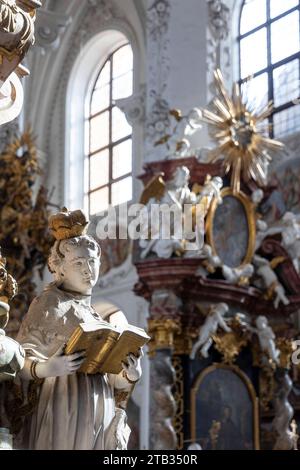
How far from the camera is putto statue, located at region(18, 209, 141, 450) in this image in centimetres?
380

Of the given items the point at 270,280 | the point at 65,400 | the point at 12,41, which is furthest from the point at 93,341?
the point at 270,280

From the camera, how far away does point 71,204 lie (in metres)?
18.1

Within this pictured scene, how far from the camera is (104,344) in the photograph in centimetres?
378

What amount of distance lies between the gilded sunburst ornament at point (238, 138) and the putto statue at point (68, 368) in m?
9.21

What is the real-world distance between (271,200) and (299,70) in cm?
218

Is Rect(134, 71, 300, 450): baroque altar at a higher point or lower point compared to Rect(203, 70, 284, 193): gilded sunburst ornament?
lower

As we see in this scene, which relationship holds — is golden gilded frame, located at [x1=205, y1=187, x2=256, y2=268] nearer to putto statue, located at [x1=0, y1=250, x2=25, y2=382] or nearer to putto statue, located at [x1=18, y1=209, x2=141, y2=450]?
putto statue, located at [x1=18, y1=209, x2=141, y2=450]

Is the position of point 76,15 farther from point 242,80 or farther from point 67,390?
point 67,390

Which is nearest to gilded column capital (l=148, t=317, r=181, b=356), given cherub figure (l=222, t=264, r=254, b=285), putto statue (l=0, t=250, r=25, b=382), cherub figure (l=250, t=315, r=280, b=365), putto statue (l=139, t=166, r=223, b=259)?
putto statue (l=139, t=166, r=223, b=259)

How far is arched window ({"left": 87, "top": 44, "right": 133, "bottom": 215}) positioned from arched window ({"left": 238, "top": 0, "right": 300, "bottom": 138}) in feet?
8.91

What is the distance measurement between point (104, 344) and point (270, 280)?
9.59 metres

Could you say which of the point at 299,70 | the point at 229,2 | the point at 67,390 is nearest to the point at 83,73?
the point at 229,2

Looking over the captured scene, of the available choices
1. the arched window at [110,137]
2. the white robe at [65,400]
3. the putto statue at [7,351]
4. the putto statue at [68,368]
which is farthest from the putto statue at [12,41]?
the arched window at [110,137]

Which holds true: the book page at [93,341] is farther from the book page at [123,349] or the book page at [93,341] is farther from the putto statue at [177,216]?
the putto statue at [177,216]
